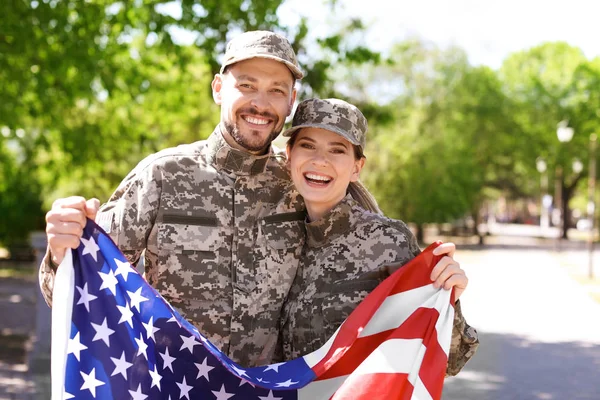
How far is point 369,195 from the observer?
14.1 feet

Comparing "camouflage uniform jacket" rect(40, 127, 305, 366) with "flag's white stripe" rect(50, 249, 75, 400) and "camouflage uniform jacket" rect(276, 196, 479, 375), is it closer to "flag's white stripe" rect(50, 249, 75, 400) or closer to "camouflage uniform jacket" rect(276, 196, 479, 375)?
"camouflage uniform jacket" rect(276, 196, 479, 375)

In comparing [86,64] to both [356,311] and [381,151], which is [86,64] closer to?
[356,311]

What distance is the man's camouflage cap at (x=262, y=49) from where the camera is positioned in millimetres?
3916

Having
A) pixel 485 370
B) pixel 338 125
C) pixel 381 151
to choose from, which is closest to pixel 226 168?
pixel 338 125

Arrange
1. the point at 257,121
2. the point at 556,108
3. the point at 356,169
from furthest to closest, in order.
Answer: the point at 556,108 → the point at 356,169 → the point at 257,121

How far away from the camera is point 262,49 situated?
12.9ft

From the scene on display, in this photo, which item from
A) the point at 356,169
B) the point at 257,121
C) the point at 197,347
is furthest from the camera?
the point at 356,169

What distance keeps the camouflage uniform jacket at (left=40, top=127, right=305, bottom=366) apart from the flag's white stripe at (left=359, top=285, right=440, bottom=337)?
0.49 meters

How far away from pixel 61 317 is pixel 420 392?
161 centimetres

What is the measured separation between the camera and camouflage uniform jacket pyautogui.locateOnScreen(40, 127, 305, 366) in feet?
13.1

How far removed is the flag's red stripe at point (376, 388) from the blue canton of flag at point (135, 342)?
0.57ft

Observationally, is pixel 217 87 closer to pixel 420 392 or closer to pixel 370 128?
pixel 420 392

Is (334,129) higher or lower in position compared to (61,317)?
higher

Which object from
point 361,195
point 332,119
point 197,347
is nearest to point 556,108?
point 361,195
